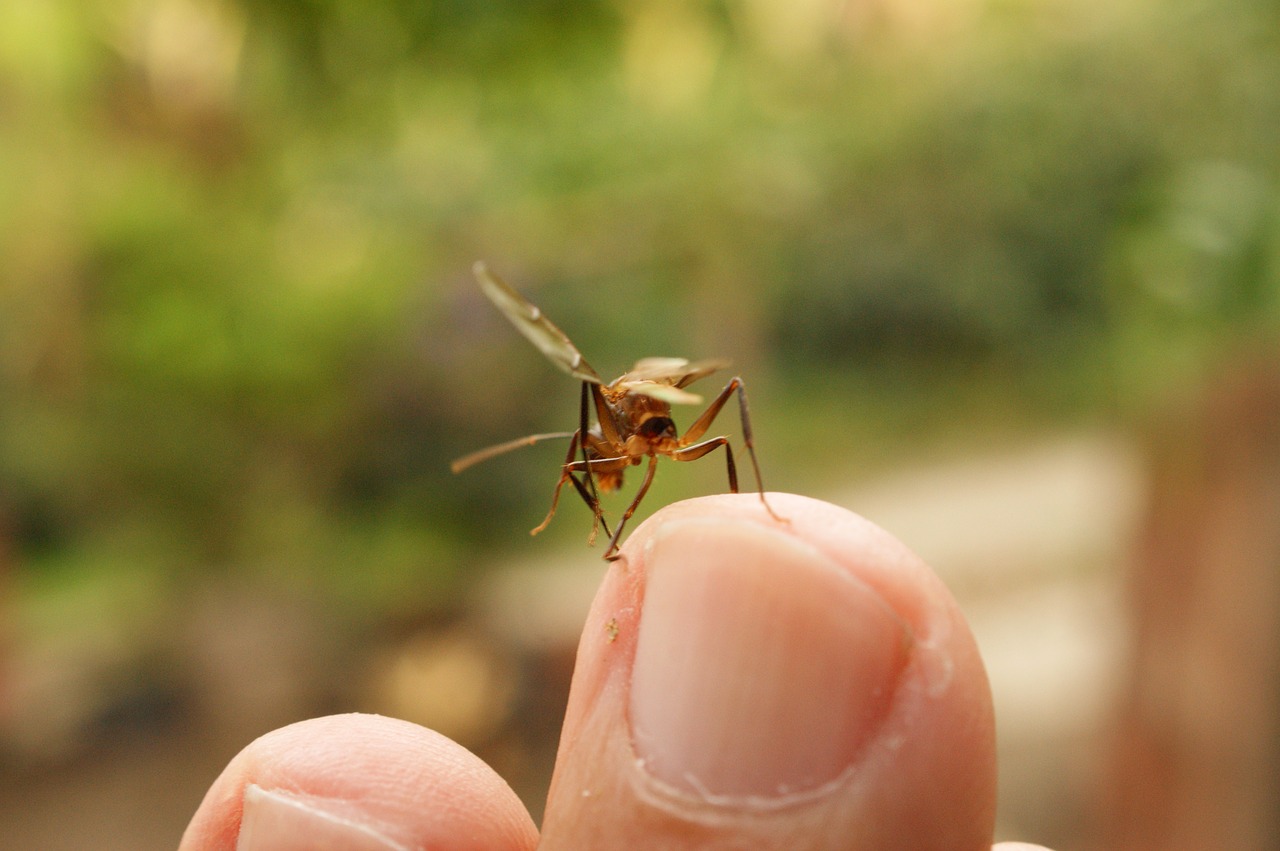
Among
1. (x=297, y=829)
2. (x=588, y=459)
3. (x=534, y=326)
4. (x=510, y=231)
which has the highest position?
(x=534, y=326)

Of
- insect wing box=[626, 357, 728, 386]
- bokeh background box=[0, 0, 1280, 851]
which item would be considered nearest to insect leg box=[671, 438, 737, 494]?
insect wing box=[626, 357, 728, 386]

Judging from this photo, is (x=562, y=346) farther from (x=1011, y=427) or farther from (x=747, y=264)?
(x=1011, y=427)

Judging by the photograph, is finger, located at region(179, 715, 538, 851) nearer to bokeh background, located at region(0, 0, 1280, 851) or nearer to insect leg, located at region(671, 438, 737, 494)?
insect leg, located at region(671, 438, 737, 494)

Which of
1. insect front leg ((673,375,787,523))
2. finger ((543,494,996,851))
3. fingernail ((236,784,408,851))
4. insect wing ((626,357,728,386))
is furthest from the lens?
insect wing ((626,357,728,386))

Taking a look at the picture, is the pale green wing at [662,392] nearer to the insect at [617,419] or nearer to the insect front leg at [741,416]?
the insect at [617,419]

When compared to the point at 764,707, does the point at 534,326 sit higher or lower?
higher

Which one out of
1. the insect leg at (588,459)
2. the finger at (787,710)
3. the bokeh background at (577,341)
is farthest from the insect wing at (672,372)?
the bokeh background at (577,341)

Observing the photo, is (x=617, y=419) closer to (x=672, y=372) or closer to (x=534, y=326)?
(x=672, y=372)

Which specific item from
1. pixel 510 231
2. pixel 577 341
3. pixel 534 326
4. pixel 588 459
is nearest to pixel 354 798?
pixel 588 459
